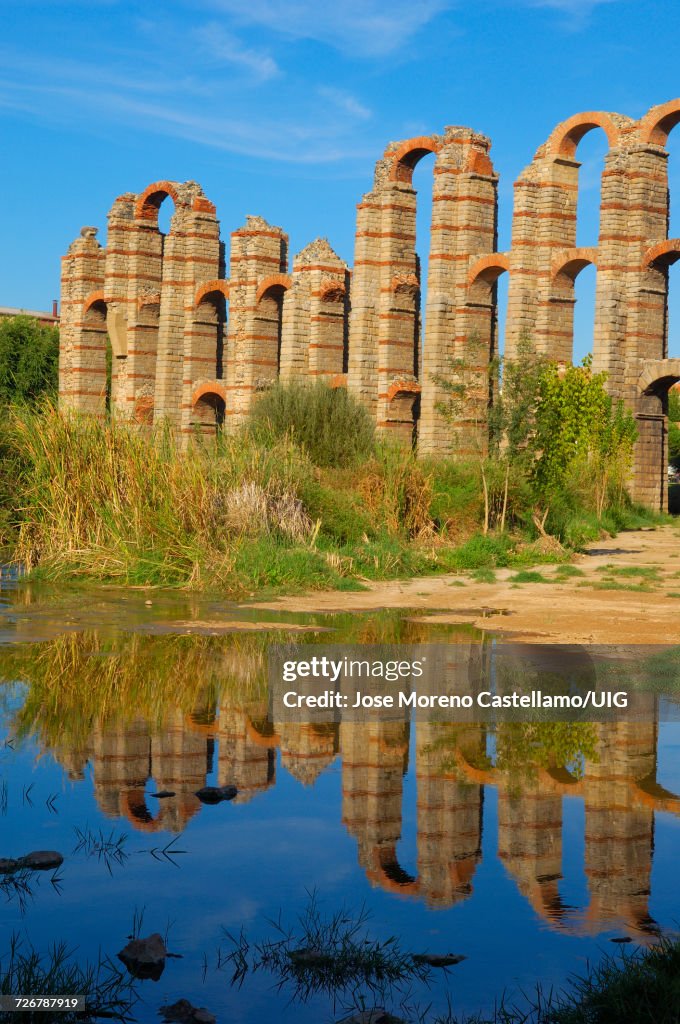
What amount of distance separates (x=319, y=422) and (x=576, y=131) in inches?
503

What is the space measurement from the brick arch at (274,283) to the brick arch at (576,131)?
7853mm

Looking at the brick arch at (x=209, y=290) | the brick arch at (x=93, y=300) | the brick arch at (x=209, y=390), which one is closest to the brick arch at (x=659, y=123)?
the brick arch at (x=209, y=290)

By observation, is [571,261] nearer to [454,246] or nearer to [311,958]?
[454,246]

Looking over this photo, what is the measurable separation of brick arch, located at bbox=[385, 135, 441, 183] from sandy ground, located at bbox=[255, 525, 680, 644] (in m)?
17.5

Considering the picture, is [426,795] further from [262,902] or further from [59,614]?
[59,614]

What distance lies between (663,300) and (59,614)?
2078cm

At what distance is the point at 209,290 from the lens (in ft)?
120

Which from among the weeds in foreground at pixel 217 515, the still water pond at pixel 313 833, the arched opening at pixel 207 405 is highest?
the arched opening at pixel 207 405

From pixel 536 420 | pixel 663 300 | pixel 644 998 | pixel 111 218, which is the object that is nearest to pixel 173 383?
pixel 111 218

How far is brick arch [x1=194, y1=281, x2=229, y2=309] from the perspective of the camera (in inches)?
1425

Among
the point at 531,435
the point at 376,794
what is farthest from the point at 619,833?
the point at 531,435

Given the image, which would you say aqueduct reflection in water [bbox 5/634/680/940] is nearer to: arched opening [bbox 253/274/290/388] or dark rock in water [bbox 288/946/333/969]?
dark rock in water [bbox 288/946/333/969]

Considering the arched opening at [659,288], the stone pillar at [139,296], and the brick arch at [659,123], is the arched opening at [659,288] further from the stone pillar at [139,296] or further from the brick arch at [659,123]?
the stone pillar at [139,296]

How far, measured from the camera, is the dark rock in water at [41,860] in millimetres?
4562
